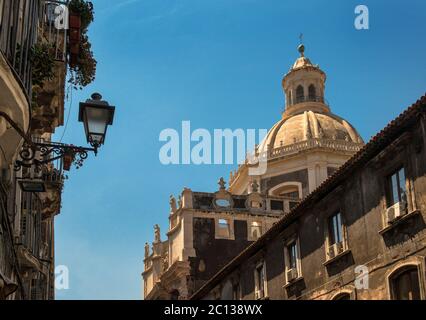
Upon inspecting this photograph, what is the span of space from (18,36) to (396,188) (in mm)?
11040

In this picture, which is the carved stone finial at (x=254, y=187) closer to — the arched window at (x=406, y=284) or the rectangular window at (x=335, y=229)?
the rectangular window at (x=335, y=229)

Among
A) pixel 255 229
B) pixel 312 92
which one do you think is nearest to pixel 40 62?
pixel 255 229

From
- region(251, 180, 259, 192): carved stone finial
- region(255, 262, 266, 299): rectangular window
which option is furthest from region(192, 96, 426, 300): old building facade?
region(251, 180, 259, 192): carved stone finial

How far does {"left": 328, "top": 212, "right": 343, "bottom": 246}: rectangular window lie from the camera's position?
22484 mm

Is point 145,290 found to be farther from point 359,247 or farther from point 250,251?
point 359,247

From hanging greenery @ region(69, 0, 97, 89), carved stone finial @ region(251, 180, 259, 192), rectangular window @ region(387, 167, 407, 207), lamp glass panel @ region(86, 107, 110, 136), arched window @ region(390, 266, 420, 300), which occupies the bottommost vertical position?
arched window @ region(390, 266, 420, 300)

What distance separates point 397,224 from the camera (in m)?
19.0

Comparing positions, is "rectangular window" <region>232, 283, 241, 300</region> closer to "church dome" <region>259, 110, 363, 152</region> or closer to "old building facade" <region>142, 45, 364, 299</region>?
"old building facade" <region>142, 45, 364, 299</region>

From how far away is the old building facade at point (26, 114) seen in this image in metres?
11.0

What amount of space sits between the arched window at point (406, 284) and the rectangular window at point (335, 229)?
3.32 m

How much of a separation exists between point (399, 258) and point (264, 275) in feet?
33.2

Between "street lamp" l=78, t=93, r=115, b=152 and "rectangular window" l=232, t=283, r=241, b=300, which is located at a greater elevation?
"rectangular window" l=232, t=283, r=241, b=300

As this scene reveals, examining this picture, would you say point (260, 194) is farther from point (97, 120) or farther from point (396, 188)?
point (97, 120)

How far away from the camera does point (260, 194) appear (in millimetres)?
46312
